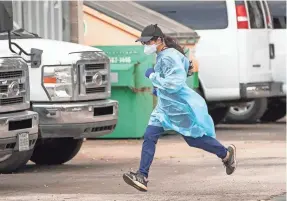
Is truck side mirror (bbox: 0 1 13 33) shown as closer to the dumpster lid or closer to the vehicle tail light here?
the dumpster lid

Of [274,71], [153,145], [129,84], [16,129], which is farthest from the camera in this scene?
[274,71]

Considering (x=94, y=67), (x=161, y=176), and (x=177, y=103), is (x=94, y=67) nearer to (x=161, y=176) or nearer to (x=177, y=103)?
(x=161, y=176)

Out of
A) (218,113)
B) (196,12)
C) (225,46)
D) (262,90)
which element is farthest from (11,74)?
(218,113)

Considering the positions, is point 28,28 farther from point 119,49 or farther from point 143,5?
point 143,5

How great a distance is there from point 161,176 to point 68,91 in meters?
1.48

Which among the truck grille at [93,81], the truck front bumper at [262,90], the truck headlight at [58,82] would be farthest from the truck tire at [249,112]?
the truck headlight at [58,82]

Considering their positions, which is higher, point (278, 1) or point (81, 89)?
point (278, 1)

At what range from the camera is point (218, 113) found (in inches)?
772

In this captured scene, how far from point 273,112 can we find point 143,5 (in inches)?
162

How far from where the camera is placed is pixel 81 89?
40.9 ft

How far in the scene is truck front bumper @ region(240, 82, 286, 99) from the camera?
1816 cm

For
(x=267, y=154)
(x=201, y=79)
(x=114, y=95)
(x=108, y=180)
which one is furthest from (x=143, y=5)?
(x=108, y=180)

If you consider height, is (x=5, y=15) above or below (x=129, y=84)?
above

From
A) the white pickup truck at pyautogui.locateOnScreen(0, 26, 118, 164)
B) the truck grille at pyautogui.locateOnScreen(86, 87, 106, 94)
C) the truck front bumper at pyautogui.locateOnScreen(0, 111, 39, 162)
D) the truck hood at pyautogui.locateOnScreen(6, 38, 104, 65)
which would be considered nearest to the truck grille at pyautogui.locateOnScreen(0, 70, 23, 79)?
the truck front bumper at pyautogui.locateOnScreen(0, 111, 39, 162)
